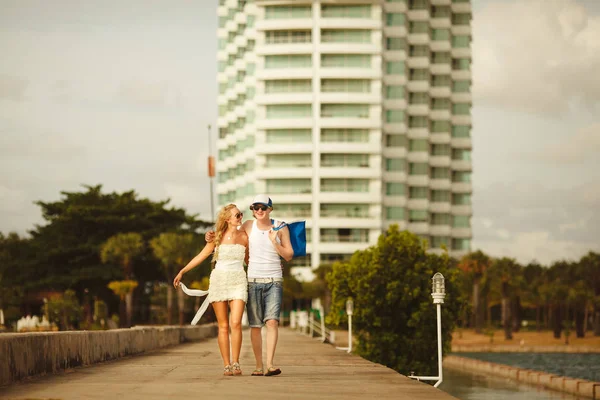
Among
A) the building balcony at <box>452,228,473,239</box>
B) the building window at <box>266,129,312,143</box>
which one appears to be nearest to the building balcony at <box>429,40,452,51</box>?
the building balcony at <box>452,228,473,239</box>

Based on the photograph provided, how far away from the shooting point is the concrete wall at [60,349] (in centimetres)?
1056

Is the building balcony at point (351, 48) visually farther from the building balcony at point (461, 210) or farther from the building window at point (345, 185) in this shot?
the building balcony at point (461, 210)

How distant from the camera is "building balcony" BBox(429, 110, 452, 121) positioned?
410 feet

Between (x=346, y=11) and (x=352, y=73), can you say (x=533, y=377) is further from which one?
(x=346, y=11)

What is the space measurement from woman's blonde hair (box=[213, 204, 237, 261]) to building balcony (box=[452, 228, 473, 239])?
11529 centimetres

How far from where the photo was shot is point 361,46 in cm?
11181

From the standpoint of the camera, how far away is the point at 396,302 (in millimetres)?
46469

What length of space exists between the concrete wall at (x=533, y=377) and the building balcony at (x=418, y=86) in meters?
53.4

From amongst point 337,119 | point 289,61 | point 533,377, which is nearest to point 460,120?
point 337,119

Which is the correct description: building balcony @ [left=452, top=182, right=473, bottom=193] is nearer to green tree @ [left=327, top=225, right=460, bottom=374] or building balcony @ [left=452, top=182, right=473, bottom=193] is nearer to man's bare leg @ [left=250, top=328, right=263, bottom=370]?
green tree @ [left=327, top=225, right=460, bottom=374]

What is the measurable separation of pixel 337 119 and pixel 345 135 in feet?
6.81

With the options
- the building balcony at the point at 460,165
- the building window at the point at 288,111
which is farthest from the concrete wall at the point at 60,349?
the building balcony at the point at 460,165

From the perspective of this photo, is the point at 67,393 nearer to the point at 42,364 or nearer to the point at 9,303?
the point at 42,364

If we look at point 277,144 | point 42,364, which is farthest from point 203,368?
point 277,144
